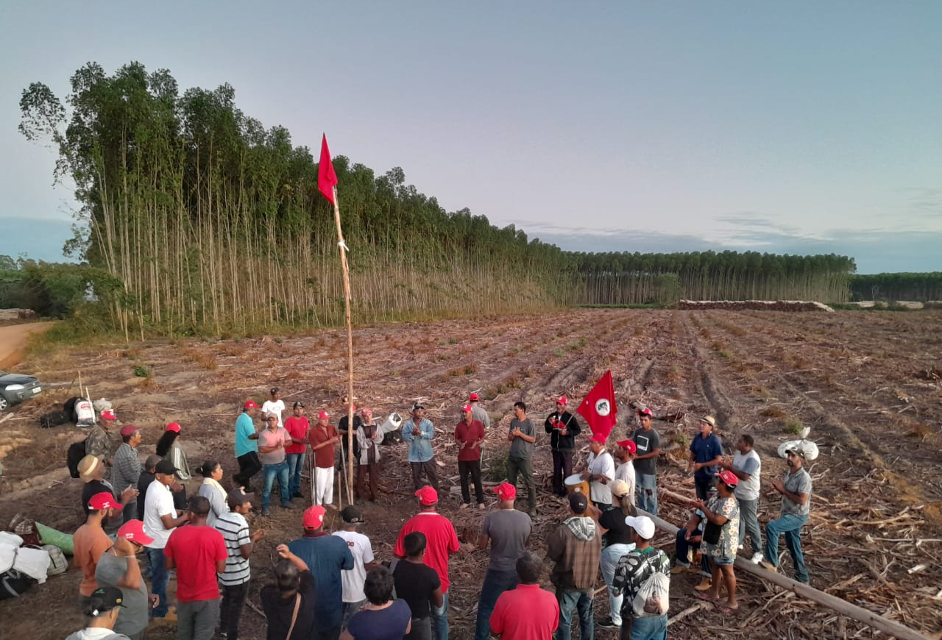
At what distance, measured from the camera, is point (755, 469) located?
24.6 ft

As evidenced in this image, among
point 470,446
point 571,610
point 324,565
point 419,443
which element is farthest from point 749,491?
point 324,565

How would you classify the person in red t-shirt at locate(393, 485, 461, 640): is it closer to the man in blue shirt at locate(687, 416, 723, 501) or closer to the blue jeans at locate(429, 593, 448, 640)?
the blue jeans at locate(429, 593, 448, 640)

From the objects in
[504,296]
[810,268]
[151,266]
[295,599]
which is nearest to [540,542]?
[295,599]

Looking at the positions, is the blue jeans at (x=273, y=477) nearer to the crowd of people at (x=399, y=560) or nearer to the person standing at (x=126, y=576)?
the crowd of people at (x=399, y=560)

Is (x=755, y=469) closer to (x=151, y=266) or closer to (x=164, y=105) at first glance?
(x=151, y=266)

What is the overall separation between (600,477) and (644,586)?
2.80 m

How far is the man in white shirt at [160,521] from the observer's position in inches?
255

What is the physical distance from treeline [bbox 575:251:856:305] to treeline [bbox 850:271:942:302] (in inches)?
265

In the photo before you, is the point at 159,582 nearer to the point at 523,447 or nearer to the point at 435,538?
the point at 435,538

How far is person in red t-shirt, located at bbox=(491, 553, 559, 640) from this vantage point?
462 centimetres

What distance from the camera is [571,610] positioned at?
593 centimetres

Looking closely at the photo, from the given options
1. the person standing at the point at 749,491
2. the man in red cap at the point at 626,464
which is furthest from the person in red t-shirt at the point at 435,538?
the person standing at the point at 749,491

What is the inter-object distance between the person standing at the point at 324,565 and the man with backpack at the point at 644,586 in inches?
114

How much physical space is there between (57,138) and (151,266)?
7879 mm
